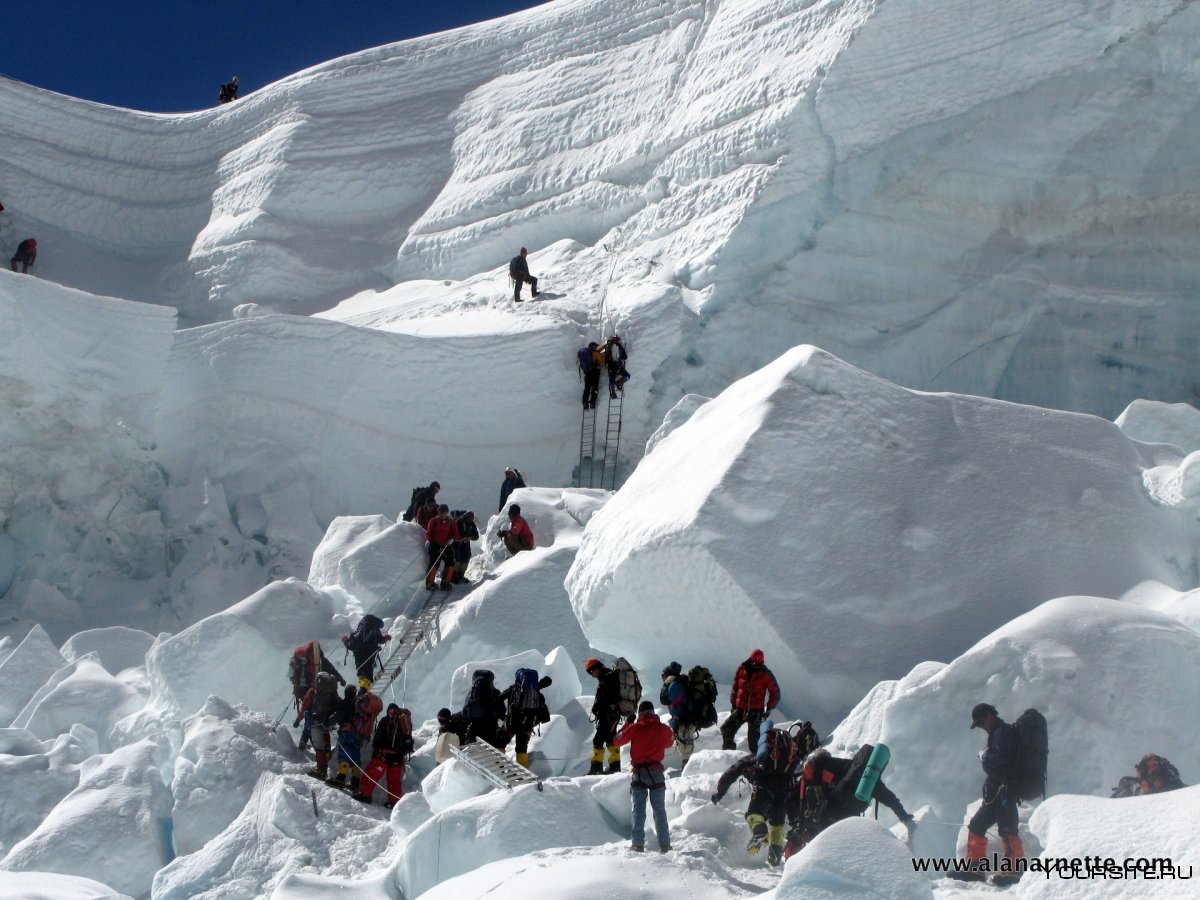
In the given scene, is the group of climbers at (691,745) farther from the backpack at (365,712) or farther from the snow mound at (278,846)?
the snow mound at (278,846)

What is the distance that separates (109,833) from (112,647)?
5997 millimetres

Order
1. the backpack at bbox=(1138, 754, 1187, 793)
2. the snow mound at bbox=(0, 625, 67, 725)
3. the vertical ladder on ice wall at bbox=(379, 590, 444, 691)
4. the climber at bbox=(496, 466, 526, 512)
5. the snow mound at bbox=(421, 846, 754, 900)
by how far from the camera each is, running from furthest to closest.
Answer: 1. the climber at bbox=(496, 466, 526, 512)
2. the snow mound at bbox=(0, 625, 67, 725)
3. the vertical ladder on ice wall at bbox=(379, 590, 444, 691)
4. the backpack at bbox=(1138, 754, 1187, 793)
5. the snow mound at bbox=(421, 846, 754, 900)

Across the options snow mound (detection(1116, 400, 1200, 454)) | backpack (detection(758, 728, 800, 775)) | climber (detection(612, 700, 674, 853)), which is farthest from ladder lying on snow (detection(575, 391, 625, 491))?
climber (detection(612, 700, 674, 853))

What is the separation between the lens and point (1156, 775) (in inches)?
263

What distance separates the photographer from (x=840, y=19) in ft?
61.5

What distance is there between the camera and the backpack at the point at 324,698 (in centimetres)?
973

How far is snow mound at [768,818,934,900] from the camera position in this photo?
5344mm

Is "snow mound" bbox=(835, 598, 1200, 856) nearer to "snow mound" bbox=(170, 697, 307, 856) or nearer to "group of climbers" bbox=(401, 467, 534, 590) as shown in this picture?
"snow mound" bbox=(170, 697, 307, 856)

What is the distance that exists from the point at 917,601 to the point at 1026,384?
9218mm

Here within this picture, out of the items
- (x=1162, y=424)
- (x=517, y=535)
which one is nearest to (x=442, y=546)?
(x=517, y=535)

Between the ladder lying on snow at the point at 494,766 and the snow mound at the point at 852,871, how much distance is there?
7.53 ft

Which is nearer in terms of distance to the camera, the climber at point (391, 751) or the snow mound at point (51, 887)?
the snow mound at point (51, 887)

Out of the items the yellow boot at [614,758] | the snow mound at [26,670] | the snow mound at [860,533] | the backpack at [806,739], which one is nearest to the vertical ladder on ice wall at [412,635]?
the snow mound at [860,533]

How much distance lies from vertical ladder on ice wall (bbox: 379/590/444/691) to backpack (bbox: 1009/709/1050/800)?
693 centimetres
